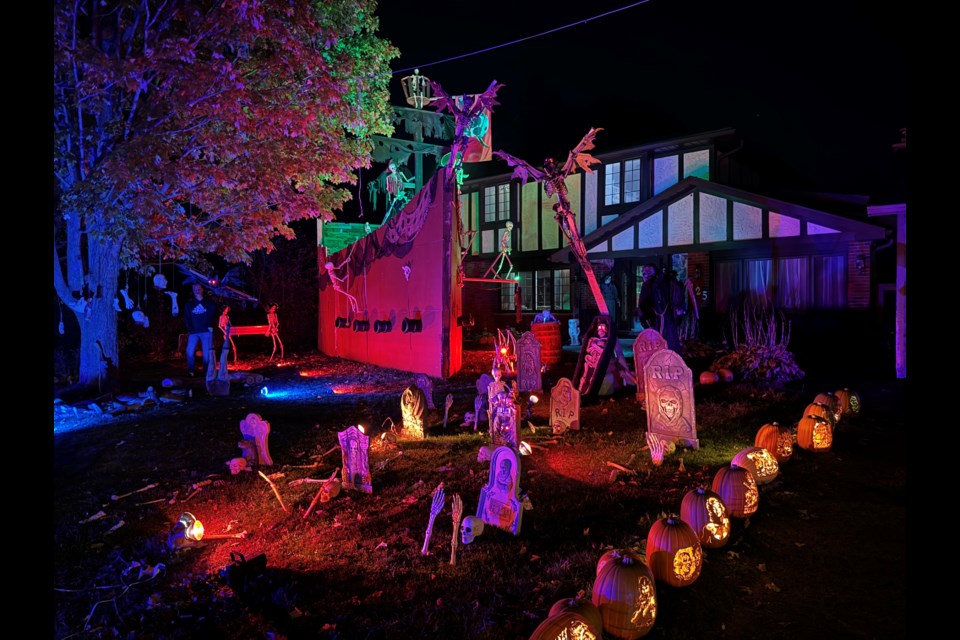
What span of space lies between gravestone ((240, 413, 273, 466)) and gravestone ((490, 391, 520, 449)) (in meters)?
2.30

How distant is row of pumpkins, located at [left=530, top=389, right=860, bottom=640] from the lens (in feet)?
8.20

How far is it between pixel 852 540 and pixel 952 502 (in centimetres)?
361

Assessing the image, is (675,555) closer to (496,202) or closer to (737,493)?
(737,493)

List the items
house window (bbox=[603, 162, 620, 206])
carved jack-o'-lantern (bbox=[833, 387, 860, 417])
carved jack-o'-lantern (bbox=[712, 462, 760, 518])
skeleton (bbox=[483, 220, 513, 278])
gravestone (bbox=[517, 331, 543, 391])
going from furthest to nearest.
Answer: house window (bbox=[603, 162, 620, 206]) < skeleton (bbox=[483, 220, 513, 278]) < gravestone (bbox=[517, 331, 543, 391]) < carved jack-o'-lantern (bbox=[833, 387, 860, 417]) < carved jack-o'-lantern (bbox=[712, 462, 760, 518])

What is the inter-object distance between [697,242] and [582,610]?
14479 mm

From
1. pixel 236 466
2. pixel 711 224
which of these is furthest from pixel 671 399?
pixel 711 224

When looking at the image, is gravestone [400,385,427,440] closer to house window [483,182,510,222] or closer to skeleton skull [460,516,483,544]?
skeleton skull [460,516,483,544]

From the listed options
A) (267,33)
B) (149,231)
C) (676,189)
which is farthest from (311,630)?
(676,189)

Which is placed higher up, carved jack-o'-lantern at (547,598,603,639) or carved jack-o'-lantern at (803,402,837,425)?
carved jack-o'-lantern at (803,402,837,425)

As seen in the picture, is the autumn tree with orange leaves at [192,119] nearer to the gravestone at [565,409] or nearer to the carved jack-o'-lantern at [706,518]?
the gravestone at [565,409]

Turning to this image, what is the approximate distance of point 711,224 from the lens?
15.1 metres

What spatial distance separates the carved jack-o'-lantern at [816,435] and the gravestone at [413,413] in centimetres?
411

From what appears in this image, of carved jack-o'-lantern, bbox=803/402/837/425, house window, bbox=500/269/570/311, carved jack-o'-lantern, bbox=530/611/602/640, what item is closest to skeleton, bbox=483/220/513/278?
house window, bbox=500/269/570/311

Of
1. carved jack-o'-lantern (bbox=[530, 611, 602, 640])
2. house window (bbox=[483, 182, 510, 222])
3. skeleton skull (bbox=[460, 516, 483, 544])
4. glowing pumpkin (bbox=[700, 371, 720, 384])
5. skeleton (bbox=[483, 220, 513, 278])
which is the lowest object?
skeleton skull (bbox=[460, 516, 483, 544])
